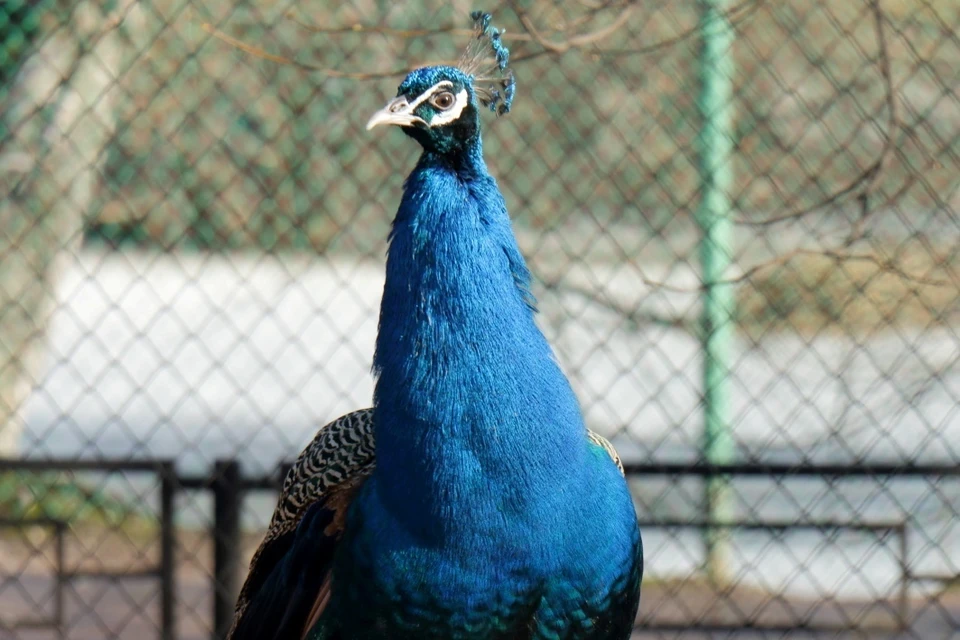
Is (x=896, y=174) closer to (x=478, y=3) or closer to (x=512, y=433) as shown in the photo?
(x=478, y=3)

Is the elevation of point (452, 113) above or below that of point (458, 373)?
above

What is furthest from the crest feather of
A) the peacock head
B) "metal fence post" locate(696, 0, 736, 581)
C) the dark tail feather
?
"metal fence post" locate(696, 0, 736, 581)

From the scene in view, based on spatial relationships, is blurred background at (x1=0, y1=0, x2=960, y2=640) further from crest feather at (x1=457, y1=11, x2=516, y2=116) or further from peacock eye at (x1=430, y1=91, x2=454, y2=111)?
peacock eye at (x1=430, y1=91, x2=454, y2=111)

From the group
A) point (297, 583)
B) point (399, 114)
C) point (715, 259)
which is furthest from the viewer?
point (715, 259)

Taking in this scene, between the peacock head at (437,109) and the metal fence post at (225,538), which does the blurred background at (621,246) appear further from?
the peacock head at (437,109)

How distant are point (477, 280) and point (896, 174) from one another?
6.32 feet

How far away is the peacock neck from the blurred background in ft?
3.32

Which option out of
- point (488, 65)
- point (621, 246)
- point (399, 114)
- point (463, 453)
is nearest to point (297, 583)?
point (463, 453)

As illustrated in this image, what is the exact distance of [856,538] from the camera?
10.1 feet

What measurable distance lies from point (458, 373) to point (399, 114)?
0.36 metres

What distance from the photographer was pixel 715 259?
10.7 ft

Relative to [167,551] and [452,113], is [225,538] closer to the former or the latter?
[167,551]

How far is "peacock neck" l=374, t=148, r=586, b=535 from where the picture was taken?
5.74 feet

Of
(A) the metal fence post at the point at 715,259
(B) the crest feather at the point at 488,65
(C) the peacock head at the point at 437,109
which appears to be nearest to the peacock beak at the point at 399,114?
(C) the peacock head at the point at 437,109
